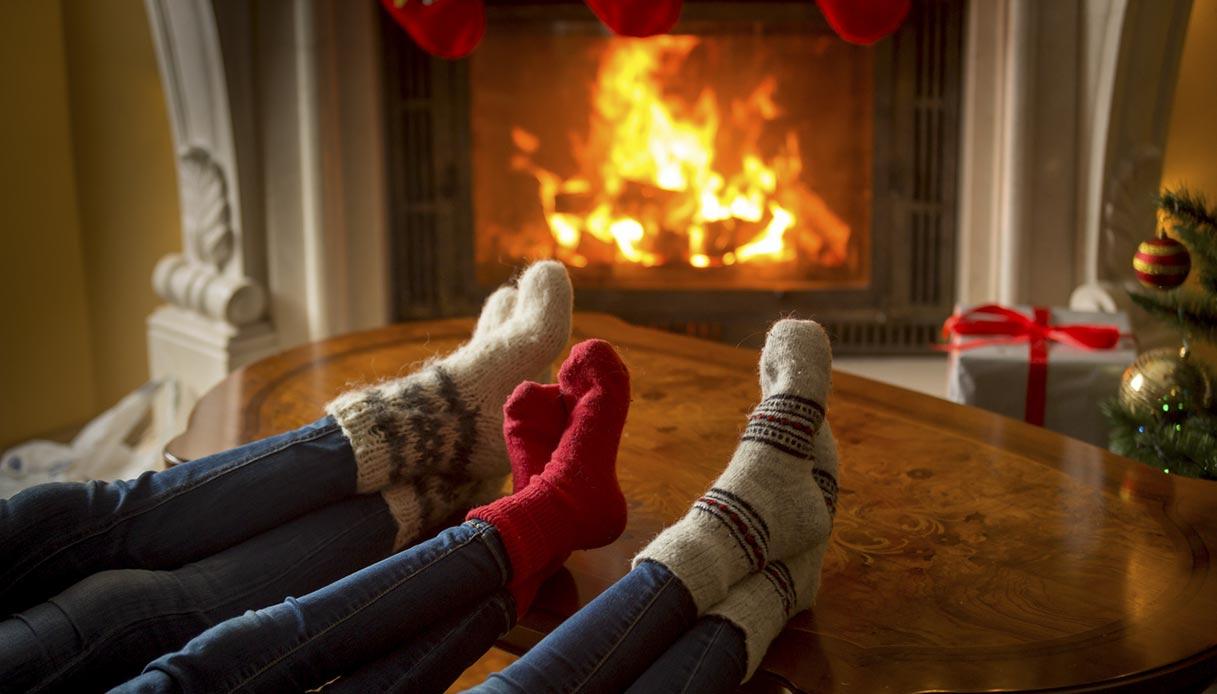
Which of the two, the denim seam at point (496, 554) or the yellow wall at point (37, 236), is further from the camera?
the yellow wall at point (37, 236)

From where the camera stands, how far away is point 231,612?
108cm

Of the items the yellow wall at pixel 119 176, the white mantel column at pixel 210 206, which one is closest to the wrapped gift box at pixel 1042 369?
the white mantel column at pixel 210 206

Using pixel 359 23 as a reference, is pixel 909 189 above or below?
below

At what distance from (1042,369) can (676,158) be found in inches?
44.9

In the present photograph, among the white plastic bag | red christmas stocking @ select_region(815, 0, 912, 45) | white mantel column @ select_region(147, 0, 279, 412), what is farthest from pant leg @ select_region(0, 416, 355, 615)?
white mantel column @ select_region(147, 0, 279, 412)

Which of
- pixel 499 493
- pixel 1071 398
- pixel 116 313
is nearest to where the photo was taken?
pixel 499 493

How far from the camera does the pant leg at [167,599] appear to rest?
0.98 m

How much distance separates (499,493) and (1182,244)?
3.18ft

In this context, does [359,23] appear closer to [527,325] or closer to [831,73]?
[831,73]

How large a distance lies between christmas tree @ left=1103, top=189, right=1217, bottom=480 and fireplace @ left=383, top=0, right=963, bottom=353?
1.03 metres

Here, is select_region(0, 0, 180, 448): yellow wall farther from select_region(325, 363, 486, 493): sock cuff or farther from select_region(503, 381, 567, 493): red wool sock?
select_region(503, 381, 567, 493): red wool sock

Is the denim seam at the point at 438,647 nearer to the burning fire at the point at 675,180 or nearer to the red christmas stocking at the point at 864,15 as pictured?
the red christmas stocking at the point at 864,15

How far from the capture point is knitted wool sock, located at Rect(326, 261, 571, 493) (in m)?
1.22

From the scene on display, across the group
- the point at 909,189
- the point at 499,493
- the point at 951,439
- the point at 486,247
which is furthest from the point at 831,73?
the point at 499,493
